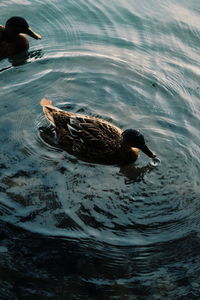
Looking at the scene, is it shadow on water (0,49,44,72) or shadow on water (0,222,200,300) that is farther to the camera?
shadow on water (0,49,44,72)

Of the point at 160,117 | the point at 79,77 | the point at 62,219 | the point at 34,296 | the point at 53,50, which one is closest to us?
the point at 34,296

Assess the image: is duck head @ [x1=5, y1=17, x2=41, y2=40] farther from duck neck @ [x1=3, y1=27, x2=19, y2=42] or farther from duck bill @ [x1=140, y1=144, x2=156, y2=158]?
duck bill @ [x1=140, y1=144, x2=156, y2=158]

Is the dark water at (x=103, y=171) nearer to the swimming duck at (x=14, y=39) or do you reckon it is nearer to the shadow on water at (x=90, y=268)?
the shadow on water at (x=90, y=268)

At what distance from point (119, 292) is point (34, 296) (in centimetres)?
96

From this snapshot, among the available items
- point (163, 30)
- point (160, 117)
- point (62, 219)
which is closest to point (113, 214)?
point (62, 219)

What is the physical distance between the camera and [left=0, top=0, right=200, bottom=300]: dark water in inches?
209

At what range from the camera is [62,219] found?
5.91 m

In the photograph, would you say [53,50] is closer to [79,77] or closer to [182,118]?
[79,77]

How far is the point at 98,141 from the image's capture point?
22.6 ft

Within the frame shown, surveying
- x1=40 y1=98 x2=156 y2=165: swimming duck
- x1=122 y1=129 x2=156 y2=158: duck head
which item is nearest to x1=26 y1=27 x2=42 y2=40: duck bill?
x1=40 y1=98 x2=156 y2=165: swimming duck

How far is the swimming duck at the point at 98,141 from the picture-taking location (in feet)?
22.5

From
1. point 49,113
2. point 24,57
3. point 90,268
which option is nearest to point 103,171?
point 49,113

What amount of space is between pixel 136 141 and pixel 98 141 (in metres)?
0.58

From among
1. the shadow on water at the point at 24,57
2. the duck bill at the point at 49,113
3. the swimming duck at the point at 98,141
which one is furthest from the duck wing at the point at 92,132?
the shadow on water at the point at 24,57
